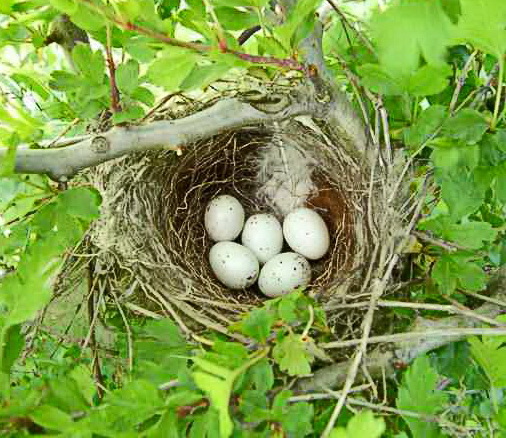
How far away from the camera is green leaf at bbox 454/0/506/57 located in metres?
0.47

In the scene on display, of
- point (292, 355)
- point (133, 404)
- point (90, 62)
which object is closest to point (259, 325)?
point (292, 355)

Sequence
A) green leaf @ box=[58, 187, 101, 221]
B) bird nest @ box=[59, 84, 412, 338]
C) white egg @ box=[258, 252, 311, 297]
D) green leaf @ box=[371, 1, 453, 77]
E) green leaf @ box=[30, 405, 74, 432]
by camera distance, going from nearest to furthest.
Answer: green leaf @ box=[371, 1, 453, 77] → green leaf @ box=[30, 405, 74, 432] → green leaf @ box=[58, 187, 101, 221] → bird nest @ box=[59, 84, 412, 338] → white egg @ box=[258, 252, 311, 297]

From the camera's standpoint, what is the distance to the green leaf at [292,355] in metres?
0.61

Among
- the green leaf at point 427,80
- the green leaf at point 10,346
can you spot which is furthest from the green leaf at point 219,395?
the green leaf at point 427,80

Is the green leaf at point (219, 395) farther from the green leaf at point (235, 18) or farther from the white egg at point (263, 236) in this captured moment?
the white egg at point (263, 236)

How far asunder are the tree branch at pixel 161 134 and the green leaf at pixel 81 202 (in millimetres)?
29

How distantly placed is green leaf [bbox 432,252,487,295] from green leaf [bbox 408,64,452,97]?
0.23 meters

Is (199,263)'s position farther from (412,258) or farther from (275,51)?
(275,51)

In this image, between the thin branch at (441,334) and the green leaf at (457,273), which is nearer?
the thin branch at (441,334)

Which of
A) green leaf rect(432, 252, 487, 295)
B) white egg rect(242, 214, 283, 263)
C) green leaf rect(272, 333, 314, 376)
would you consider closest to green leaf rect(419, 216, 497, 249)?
green leaf rect(432, 252, 487, 295)

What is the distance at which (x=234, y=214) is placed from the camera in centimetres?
133

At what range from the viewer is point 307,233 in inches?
50.8

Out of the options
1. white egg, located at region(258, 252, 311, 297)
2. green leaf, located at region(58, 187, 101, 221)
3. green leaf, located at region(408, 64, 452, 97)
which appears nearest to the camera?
green leaf, located at region(408, 64, 452, 97)

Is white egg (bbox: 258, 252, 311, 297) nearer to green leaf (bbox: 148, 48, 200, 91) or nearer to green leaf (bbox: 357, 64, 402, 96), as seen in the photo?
green leaf (bbox: 357, 64, 402, 96)
